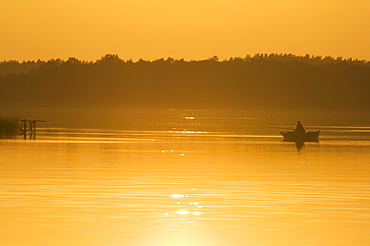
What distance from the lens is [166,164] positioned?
45.0 m

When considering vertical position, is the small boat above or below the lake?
above

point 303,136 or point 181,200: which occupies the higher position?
point 303,136

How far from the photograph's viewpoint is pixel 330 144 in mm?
70562

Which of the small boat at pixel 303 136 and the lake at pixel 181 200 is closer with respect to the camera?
the lake at pixel 181 200

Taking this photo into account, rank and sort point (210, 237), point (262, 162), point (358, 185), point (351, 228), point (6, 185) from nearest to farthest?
point (210, 237), point (351, 228), point (6, 185), point (358, 185), point (262, 162)

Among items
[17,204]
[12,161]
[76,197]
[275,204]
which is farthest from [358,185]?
[12,161]

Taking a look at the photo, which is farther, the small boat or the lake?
the small boat

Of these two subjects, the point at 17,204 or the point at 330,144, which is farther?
the point at 330,144

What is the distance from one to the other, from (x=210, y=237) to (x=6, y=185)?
12.9 m

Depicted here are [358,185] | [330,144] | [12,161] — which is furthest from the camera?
[330,144]

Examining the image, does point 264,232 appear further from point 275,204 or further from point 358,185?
point 358,185

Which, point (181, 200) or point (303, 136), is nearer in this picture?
point (181, 200)

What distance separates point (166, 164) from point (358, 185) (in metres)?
13.1

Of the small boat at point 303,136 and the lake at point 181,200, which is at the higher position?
the small boat at point 303,136
